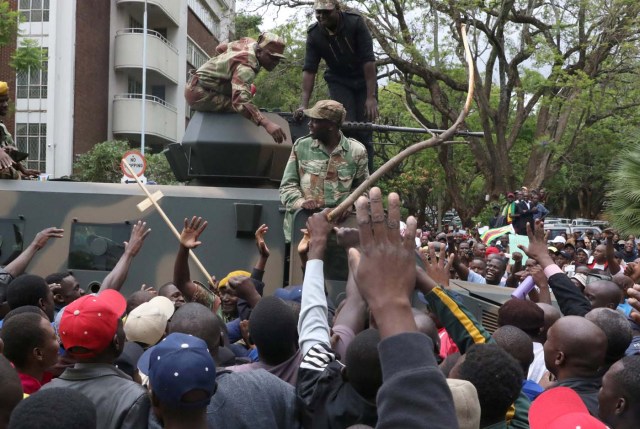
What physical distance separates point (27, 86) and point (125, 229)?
2734 cm

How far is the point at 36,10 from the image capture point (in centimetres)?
3325

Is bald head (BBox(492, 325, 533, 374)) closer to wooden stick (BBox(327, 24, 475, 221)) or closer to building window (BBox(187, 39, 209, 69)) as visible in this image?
wooden stick (BBox(327, 24, 475, 221))

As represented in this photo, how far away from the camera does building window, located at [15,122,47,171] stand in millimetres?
33469

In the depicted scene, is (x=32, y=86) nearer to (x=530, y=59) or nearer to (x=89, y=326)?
(x=530, y=59)

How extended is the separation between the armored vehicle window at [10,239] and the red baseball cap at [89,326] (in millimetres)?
4351

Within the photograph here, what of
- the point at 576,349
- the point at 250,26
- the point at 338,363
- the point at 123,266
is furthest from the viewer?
the point at 250,26

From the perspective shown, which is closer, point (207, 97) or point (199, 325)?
point (199, 325)

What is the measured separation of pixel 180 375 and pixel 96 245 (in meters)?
5.16

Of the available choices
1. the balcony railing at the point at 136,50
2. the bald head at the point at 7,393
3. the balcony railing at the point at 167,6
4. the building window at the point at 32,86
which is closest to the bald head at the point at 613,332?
the bald head at the point at 7,393

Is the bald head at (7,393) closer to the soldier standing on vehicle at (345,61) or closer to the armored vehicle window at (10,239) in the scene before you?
the armored vehicle window at (10,239)

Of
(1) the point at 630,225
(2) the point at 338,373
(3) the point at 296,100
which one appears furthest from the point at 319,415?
(3) the point at 296,100

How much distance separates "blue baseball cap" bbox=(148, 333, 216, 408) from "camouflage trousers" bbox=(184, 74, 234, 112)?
A: 577 centimetres

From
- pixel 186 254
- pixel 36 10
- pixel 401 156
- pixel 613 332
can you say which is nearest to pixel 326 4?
pixel 186 254

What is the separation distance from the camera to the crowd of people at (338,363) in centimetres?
242
